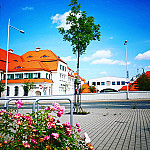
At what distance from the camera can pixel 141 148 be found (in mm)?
4961

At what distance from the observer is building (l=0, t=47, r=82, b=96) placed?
53.9 metres

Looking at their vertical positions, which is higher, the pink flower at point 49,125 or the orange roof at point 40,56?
the orange roof at point 40,56

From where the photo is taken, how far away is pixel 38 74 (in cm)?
5428

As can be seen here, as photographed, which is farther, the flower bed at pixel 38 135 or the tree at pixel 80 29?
the tree at pixel 80 29

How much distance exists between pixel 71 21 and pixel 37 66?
42400 mm

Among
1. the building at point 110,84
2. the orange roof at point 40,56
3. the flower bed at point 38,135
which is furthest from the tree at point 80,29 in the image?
the building at point 110,84

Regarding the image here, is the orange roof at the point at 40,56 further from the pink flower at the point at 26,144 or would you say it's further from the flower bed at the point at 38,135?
the pink flower at the point at 26,144

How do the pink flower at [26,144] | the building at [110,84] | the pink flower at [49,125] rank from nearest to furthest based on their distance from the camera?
the pink flower at [26,144] < the pink flower at [49,125] < the building at [110,84]

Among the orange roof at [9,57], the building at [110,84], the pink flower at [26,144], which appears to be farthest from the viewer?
the building at [110,84]

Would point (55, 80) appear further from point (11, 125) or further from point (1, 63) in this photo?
point (11, 125)

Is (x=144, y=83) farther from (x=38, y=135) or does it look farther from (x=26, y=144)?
(x=26, y=144)

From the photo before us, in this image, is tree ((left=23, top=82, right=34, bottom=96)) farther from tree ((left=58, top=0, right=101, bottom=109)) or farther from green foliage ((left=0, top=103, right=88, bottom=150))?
green foliage ((left=0, top=103, right=88, bottom=150))

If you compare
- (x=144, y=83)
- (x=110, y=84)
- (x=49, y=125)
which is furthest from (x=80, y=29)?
(x=110, y=84)

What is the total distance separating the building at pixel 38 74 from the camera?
177 ft
